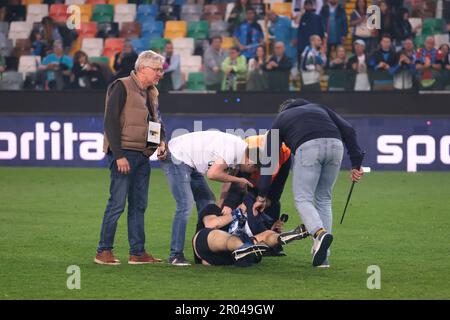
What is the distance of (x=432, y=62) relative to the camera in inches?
797

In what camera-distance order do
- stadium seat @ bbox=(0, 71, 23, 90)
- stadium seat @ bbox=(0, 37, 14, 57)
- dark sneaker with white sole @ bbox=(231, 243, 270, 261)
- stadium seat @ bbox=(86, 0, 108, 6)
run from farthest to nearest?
stadium seat @ bbox=(86, 0, 108, 6)
stadium seat @ bbox=(0, 37, 14, 57)
stadium seat @ bbox=(0, 71, 23, 90)
dark sneaker with white sole @ bbox=(231, 243, 270, 261)

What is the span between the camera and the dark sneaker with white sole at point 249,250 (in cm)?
967

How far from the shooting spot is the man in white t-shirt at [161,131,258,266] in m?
9.95

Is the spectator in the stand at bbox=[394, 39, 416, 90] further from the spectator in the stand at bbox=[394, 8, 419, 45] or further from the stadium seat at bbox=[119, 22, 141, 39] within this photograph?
the stadium seat at bbox=[119, 22, 141, 39]

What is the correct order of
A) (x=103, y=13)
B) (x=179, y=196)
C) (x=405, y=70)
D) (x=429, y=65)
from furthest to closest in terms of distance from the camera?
1. (x=103, y=13)
2. (x=429, y=65)
3. (x=405, y=70)
4. (x=179, y=196)

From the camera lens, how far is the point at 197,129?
65.1 feet

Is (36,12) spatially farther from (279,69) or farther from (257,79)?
(279,69)

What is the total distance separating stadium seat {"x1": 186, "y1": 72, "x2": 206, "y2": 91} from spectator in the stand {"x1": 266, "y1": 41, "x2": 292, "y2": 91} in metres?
1.27

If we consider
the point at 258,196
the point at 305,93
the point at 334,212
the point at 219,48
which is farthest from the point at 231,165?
the point at 219,48

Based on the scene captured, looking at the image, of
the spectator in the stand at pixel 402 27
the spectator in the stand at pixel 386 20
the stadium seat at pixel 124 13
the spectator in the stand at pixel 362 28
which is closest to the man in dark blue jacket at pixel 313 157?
the spectator in the stand at pixel 362 28

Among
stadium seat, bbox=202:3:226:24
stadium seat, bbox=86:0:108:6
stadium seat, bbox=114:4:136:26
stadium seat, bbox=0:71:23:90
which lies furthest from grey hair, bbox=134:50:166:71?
stadium seat, bbox=86:0:108:6

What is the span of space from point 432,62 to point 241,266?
1128 cm

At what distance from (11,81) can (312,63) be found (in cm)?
586

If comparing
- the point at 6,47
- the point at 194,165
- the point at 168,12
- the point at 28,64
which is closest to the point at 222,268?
the point at 194,165
